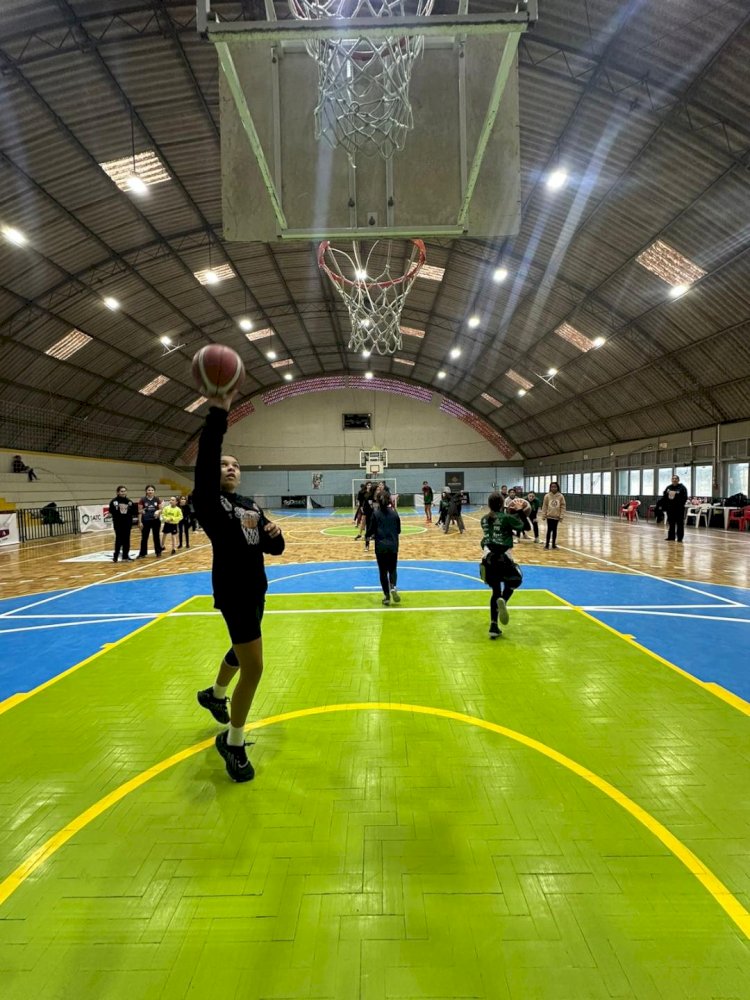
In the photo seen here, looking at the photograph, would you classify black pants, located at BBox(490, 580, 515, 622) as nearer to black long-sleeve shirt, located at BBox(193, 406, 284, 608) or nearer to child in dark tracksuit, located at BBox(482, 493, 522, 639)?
child in dark tracksuit, located at BBox(482, 493, 522, 639)

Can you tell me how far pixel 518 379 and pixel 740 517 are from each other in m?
17.7

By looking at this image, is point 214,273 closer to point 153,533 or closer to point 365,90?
point 153,533

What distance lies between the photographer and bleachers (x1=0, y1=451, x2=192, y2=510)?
2744 centimetres

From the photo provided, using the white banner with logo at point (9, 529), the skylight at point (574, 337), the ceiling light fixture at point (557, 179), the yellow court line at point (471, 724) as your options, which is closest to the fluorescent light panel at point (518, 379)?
the skylight at point (574, 337)

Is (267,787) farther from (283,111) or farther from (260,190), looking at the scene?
(283,111)

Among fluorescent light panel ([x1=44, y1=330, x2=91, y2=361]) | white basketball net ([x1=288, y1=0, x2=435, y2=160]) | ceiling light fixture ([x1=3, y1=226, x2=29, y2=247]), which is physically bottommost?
white basketball net ([x1=288, y1=0, x2=435, y2=160])

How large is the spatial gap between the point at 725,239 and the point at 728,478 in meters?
12.4

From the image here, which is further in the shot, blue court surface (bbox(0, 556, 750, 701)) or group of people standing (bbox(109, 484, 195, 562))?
group of people standing (bbox(109, 484, 195, 562))

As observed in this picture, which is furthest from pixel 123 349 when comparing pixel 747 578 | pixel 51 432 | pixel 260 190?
pixel 747 578

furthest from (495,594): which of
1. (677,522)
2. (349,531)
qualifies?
(349,531)

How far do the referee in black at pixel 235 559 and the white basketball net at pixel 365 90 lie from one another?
15.8ft

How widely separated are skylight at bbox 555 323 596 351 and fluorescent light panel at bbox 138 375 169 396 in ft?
87.0

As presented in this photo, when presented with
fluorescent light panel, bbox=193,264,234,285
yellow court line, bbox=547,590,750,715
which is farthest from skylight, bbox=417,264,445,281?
yellow court line, bbox=547,590,750,715

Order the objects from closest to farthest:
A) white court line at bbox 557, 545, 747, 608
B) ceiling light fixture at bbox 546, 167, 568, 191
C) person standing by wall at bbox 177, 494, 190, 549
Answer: white court line at bbox 557, 545, 747, 608 → ceiling light fixture at bbox 546, 167, 568, 191 → person standing by wall at bbox 177, 494, 190, 549
